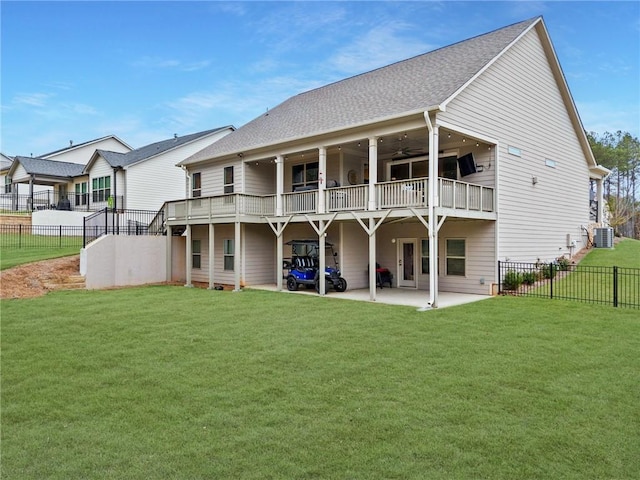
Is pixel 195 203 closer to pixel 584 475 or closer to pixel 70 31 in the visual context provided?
pixel 70 31

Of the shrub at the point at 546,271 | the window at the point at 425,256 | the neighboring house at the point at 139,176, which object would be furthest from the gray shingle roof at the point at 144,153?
the shrub at the point at 546,271

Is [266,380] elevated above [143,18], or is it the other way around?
[143,18]

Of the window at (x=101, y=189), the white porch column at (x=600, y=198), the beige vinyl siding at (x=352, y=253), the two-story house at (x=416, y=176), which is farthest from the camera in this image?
the window at (x=101, y=189)

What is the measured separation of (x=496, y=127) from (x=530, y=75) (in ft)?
12.3

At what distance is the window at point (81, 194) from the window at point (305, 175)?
66.9ft

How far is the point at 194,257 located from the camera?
70.3ft

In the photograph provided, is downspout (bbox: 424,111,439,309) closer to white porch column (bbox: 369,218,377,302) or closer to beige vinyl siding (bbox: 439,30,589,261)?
beige vinyl siding (bbox: 439,30,589,261)

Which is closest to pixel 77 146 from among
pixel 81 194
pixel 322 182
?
pixel 81 194

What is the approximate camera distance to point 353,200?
14875mm

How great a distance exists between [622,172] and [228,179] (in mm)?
43196

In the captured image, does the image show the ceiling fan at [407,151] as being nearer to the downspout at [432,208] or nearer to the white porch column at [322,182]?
the white porch column at [322,182]

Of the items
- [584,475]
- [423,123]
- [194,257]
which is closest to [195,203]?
[194,257]

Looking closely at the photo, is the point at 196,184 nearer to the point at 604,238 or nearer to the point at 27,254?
the point at 27,254

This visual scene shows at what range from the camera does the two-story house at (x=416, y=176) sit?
13930mm
